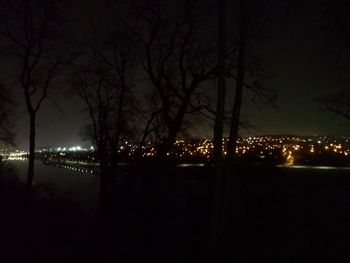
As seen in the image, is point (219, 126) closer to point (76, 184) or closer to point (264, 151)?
point (264, 151)

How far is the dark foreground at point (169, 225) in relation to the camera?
10773mm

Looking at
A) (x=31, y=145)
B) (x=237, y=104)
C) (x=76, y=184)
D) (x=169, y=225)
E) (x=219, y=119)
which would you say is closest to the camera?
(x=219, y=119)

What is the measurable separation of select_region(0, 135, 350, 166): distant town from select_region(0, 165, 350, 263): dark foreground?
1.35 metres

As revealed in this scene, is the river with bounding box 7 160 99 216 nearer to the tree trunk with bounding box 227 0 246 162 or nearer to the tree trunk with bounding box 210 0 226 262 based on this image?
the tree trunk with bounding box 227 0 246 162

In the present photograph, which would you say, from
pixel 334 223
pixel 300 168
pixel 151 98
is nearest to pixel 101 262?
pixel 334 223

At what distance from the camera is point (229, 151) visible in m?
12.8

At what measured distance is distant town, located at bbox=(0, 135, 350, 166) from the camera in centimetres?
2116

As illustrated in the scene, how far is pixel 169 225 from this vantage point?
47.6ft

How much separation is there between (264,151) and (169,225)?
12.1m

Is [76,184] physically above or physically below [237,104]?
below

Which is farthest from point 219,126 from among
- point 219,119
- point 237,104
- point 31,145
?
point 31,145

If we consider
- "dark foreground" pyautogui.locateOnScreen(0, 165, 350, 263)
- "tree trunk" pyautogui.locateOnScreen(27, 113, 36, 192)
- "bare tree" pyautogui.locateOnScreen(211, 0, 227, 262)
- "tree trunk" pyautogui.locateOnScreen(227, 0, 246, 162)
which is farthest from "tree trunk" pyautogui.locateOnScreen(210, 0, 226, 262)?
"tree trunk" pyautogui.locateOnScreen(27, 113, 36, 192)

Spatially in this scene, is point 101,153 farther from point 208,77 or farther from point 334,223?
point 334,223

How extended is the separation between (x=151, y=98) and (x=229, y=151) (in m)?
9.08
